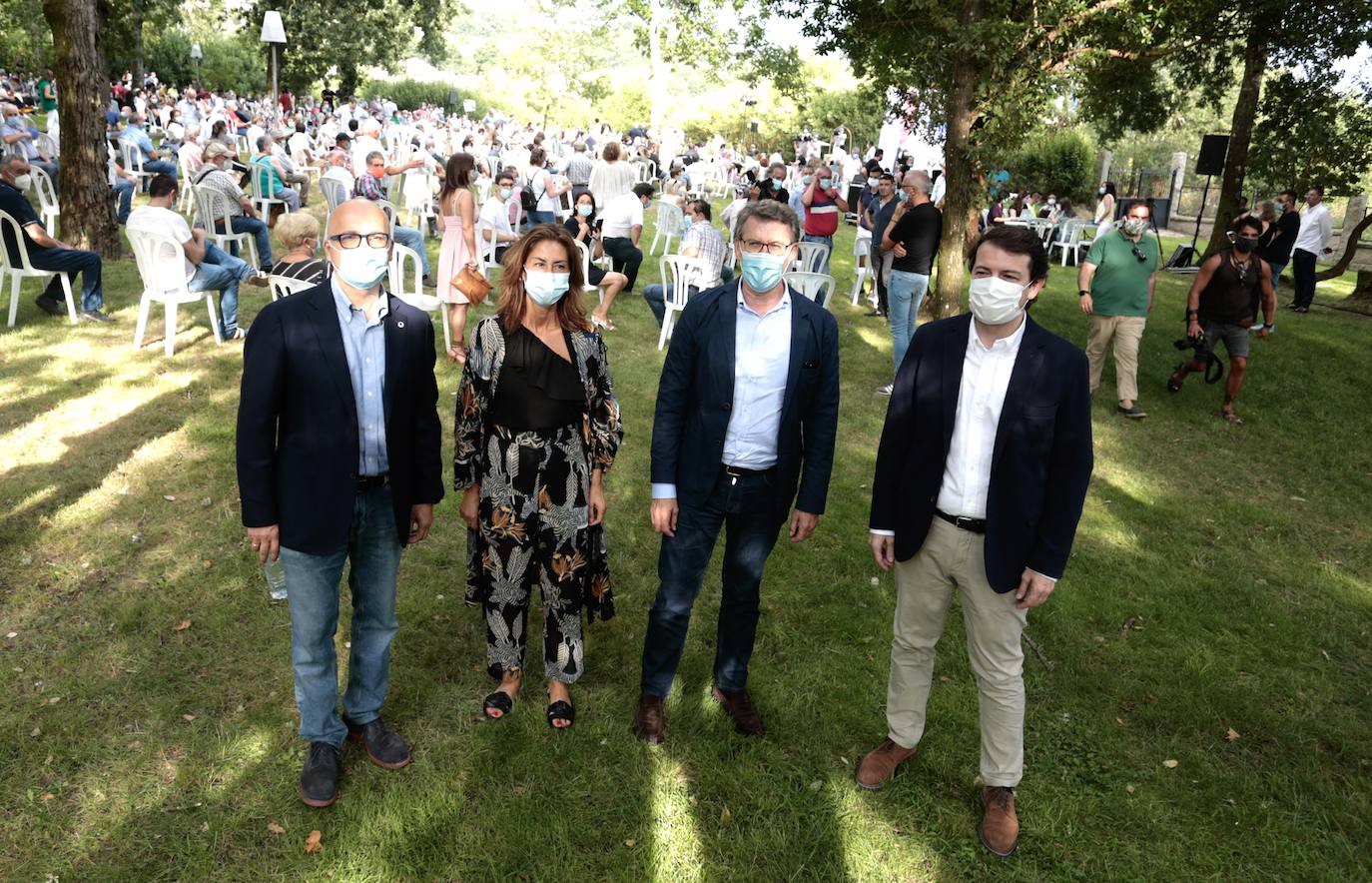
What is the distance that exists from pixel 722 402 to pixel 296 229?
15.3 ft

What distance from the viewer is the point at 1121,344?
7793 mm

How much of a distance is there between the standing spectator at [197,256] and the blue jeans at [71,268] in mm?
1011

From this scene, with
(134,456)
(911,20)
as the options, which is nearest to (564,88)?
(911,20)

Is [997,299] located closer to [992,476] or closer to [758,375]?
[992,476]

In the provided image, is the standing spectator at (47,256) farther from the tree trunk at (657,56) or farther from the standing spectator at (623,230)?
the tree trunk at (657,56)

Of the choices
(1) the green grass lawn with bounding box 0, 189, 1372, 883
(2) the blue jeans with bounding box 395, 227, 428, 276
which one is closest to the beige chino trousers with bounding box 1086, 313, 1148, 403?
(1) the green grass lawn with bounding box 0, 189, 1372, 883

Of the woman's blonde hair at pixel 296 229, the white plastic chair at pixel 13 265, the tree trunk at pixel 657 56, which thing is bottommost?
the white plastic chair at pixel 13 265

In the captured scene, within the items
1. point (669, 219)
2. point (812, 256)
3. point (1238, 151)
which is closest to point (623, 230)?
point (812, 256)

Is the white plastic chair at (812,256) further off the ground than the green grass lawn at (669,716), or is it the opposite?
the white plastic chair at (812,256)

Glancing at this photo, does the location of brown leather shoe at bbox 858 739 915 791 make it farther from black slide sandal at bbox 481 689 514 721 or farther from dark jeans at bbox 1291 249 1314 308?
dark jeans at bbox 1291 249 1314 308

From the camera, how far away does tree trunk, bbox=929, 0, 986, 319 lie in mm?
9031

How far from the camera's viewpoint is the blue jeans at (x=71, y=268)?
787cm

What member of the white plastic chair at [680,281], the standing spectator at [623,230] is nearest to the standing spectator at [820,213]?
the standing spectator at [623,230]

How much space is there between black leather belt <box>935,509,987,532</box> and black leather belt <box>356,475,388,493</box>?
1801mm
